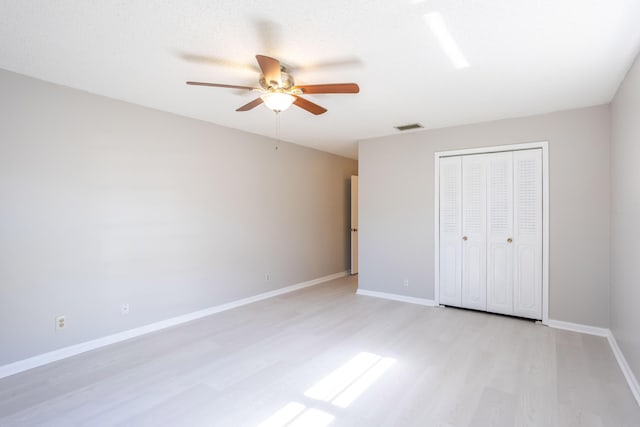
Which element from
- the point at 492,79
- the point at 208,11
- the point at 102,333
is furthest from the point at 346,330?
the point at 208,11

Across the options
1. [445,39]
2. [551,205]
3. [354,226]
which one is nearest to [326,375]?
[445,39]

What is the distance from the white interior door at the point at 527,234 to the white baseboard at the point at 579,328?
5.8 inches

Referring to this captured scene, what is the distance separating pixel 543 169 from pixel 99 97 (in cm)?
481

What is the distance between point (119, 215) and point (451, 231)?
398 cm

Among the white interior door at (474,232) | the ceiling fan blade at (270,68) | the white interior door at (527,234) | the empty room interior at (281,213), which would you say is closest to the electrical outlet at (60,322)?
the empty room interior at (281,213)

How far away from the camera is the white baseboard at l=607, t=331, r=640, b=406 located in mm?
2280

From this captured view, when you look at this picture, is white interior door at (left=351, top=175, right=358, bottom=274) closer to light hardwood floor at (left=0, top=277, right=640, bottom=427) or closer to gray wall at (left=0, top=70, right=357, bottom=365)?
gray wall at (left=0, top=70, right=357, bottom=365)

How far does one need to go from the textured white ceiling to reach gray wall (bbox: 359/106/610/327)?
1.46 feet

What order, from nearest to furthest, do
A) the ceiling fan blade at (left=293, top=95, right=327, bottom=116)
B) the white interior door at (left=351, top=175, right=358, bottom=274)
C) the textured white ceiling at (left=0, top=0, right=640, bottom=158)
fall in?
the textured white ceiling at (left=0, top=0, right=640, bottom=158), the ceiling fan blade at (left=293, top=95, right=327, bottom=116), the white interior door at (left=351, top=175, right=358, bottom=274)

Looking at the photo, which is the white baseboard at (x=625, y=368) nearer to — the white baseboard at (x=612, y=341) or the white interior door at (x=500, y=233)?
the white baseboard at (x=612, y=341)

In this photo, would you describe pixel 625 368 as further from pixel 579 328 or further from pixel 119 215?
pixel 119 215

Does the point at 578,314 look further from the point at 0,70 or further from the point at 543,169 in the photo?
the point at 0,70

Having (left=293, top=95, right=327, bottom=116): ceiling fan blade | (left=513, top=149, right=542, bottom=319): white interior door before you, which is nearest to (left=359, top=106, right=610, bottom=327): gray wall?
(left=513, top=149, right=542, bottom=319): white interior door

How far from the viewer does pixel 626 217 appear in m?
2.66
